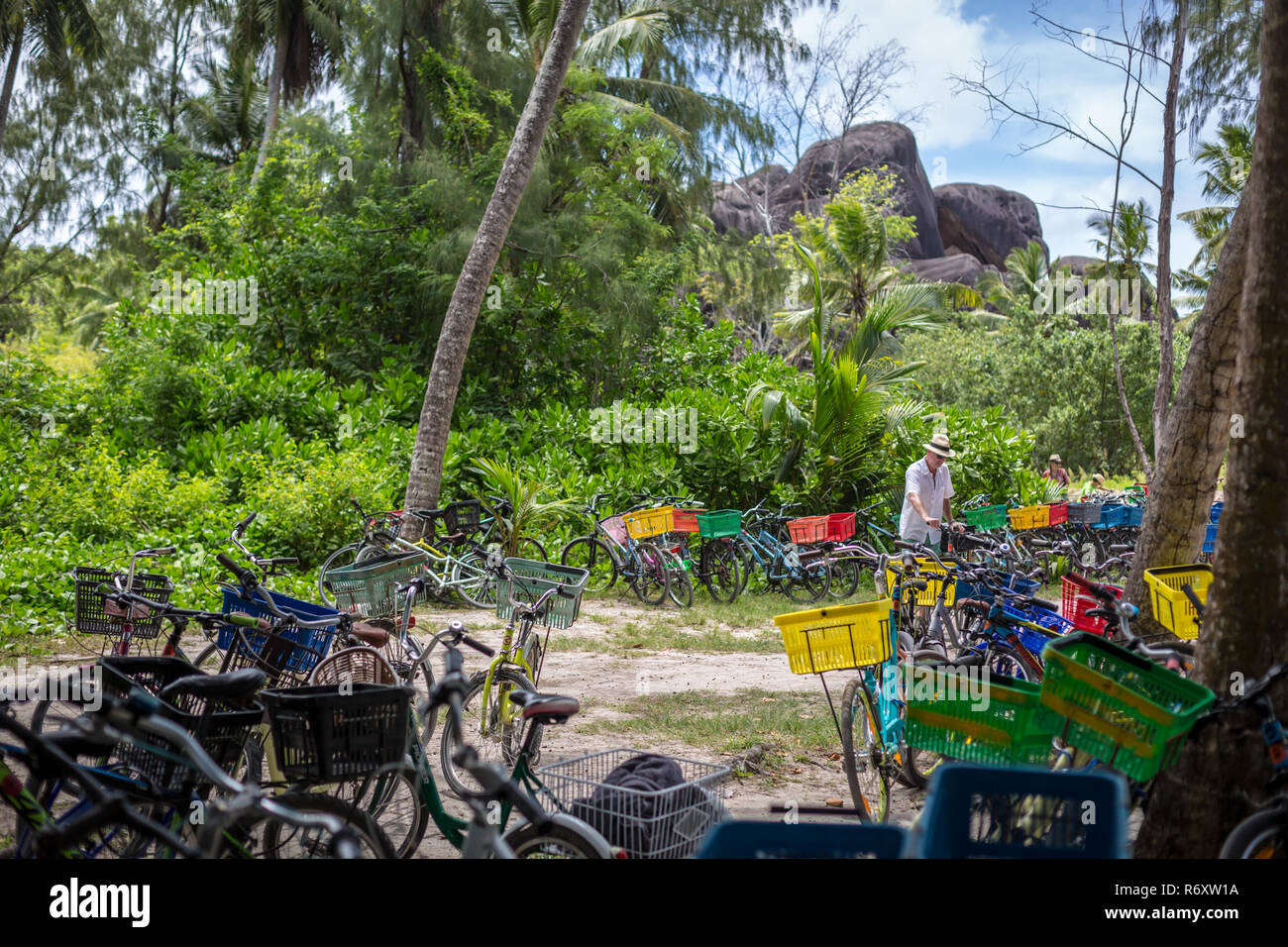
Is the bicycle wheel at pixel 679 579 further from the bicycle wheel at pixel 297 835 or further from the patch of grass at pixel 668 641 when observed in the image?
the bicycle wheel at pixel 297 835

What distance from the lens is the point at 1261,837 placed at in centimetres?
274

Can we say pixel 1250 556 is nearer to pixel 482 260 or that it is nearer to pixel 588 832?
pixel 588 832

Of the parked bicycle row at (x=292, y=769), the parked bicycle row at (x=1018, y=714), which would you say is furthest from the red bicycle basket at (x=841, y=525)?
the parked bicycle row at (x=292, y=769)

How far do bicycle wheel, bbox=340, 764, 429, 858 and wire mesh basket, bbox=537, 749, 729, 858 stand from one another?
515 mm

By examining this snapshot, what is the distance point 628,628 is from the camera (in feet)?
30.0

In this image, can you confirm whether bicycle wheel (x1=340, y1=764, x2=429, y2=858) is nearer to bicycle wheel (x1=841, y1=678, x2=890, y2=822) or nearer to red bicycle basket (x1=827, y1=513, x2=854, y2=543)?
bicycle wheel (x1=841, y1=678, x2=890, y2=822)

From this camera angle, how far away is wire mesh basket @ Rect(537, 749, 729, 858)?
3.02m

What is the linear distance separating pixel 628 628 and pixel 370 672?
15.7 ft

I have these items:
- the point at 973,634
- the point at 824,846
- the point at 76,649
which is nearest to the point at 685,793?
the point at 824,846

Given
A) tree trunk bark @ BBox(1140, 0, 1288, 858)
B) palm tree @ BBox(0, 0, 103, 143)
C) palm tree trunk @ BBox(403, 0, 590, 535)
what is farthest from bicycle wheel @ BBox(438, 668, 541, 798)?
palm tree @ BBox(0, 0, 103, 143)

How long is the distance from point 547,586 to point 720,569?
6.24 metres

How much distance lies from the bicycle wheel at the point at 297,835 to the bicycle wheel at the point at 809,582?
8465mm

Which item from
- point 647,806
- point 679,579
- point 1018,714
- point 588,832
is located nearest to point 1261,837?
point 1018,714
